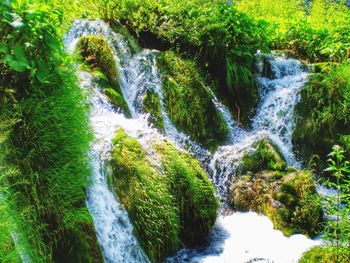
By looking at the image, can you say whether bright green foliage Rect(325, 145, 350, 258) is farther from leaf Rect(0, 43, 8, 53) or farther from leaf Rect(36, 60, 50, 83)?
leaf Rect(0, 43, 8, 53)

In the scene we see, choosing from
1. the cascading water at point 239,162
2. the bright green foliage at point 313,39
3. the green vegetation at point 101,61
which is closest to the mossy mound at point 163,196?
the cascading water at point 239,162

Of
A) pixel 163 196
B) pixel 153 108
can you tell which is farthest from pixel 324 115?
pixel 163 196

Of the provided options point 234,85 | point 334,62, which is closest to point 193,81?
point 234,85

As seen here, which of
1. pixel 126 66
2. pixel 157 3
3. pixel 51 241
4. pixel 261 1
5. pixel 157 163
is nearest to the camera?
pixel 51 241

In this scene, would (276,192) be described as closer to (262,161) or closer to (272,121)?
(262,161)

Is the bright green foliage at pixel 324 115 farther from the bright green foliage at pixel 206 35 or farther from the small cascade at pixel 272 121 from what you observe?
the bright green foliage at pixel 206 35

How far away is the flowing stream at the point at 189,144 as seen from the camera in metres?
3.57

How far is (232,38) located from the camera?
7617 millimetres

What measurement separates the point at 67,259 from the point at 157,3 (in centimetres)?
584

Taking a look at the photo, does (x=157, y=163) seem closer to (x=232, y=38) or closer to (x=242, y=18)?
(x=232, y=38)

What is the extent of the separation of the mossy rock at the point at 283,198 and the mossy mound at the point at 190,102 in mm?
1110

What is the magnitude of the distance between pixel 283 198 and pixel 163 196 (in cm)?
213

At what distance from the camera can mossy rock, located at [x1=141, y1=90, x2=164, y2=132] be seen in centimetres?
611

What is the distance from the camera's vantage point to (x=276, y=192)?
5.42 metres
